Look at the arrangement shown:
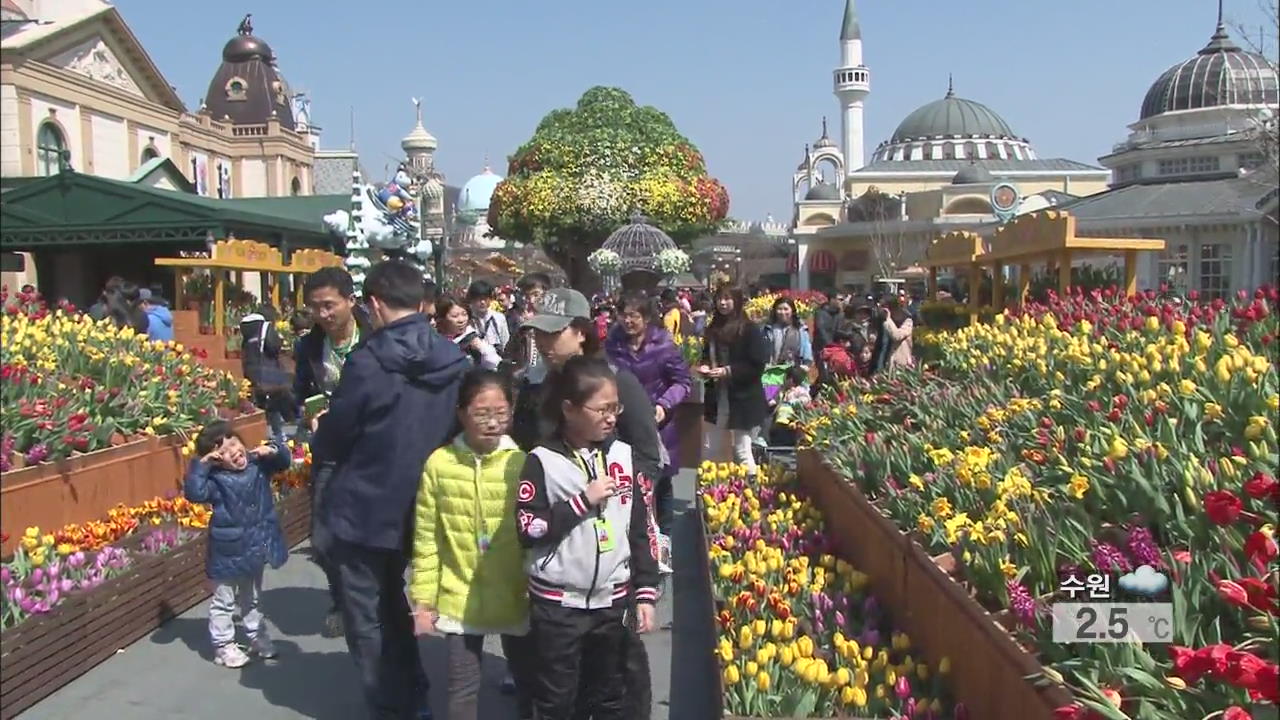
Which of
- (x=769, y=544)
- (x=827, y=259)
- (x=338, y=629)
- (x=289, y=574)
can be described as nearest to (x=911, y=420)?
(x=769, y=544)

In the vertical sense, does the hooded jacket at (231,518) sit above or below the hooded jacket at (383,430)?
below

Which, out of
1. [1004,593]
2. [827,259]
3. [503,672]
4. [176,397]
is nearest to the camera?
[1004,593]

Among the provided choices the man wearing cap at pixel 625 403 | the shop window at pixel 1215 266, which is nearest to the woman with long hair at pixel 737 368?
the man wearing cap at pixel 625 403

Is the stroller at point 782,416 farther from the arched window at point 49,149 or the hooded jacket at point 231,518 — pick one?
the arched window at point 49,149

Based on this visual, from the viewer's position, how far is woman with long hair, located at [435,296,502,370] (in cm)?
583

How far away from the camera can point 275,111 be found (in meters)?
19.6

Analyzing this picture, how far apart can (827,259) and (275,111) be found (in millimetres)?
46438

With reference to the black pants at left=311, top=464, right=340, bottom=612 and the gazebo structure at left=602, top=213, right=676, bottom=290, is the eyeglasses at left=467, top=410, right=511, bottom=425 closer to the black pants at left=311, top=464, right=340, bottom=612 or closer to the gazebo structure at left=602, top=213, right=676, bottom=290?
the black pants at left=311, top=464, right=340, bottom=612

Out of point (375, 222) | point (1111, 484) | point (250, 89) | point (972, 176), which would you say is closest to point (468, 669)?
point (1111, 484)

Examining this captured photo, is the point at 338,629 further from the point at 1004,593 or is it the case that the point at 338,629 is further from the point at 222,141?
the point at 222,141

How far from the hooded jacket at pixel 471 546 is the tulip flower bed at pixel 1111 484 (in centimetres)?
154

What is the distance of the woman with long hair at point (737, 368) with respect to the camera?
23.6ft

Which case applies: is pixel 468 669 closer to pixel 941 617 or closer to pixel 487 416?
pixel 487 416

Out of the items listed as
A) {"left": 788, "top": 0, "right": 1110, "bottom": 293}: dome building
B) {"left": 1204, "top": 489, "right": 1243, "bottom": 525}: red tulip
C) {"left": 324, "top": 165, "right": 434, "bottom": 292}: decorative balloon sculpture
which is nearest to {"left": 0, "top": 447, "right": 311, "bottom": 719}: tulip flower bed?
{"left": 1204, "top": 489, "right": 1243, "bottom": 525}: red tulip
